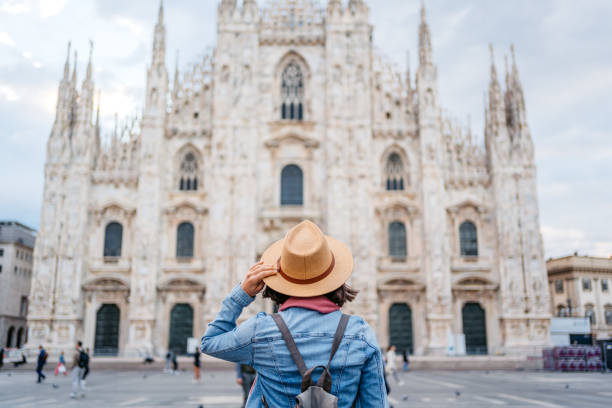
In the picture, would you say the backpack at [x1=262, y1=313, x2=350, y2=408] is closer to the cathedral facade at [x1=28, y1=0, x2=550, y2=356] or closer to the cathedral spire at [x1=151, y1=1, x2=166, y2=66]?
the cathedral facade at [x1=28, y1=0, x2=550, y2=356]

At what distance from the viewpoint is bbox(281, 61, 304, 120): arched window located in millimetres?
33312

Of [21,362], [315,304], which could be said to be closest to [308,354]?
[315,304]

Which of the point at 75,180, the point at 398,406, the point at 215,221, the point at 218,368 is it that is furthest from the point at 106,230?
the point at 398,406

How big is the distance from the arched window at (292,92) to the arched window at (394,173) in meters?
5.70

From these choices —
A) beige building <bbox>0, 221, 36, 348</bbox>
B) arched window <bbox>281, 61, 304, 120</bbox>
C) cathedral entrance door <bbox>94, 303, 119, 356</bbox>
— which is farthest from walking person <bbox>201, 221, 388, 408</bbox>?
beige building <bbox>0, 221, 36, 348</bbox>

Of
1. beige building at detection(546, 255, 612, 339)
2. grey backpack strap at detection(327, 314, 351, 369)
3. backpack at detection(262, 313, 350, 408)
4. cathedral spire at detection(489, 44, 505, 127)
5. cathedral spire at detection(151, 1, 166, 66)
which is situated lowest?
backpack at detection(262, 313, 350, 408)

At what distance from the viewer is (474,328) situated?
1213 inches

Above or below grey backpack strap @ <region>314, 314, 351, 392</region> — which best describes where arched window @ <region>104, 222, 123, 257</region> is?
above

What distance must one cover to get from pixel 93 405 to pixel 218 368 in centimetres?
1480

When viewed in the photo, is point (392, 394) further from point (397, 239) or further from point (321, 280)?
point (397, 239)

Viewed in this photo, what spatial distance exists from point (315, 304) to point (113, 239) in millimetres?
31012

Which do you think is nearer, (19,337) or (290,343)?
(290,343)

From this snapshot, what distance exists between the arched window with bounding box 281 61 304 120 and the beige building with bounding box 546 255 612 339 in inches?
1260

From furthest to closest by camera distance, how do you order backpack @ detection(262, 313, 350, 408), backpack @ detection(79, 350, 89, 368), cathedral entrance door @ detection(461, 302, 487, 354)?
cathedral entrance door @ detection(461, 302, 487, 354) → backpack @ detection(79, 350, 89, 368) → backpack @ detection(262, 313, 350, 408)
